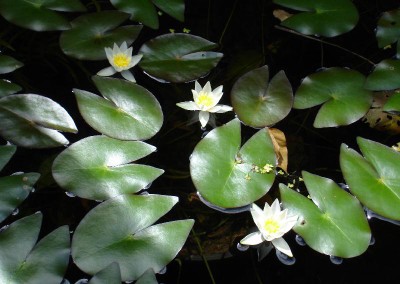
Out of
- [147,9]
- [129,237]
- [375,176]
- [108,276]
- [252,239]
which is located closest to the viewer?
[108,276]

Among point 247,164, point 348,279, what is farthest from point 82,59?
point 348,279

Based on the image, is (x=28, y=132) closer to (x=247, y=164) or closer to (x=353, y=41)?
(x=247, y=164)

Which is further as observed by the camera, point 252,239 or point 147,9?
point 147,9

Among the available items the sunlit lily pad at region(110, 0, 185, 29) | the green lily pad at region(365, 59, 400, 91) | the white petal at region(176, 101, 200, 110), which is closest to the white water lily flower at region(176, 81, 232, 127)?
the white petal at region(176, 101, 200, 110)

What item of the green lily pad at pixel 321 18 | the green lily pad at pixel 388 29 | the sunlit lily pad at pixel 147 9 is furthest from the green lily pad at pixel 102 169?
the green lily pad at pixel 388 29

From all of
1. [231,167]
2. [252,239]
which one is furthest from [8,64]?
[252,239]

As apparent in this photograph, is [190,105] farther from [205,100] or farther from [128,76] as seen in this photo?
Result: [128,76]
